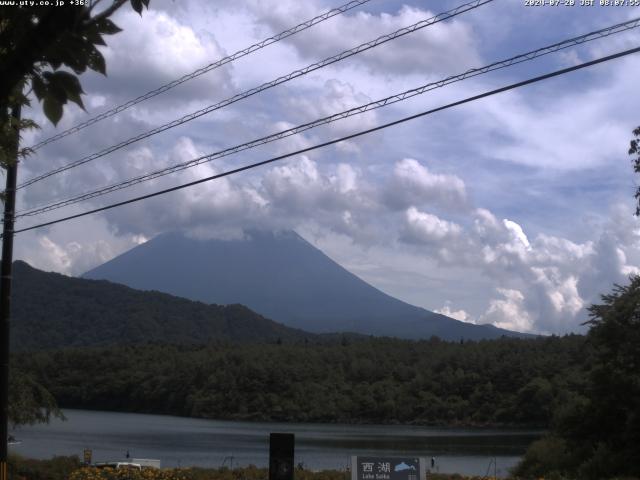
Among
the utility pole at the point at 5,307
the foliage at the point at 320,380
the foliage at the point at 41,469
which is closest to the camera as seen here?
the utility pole at the point at 5,307

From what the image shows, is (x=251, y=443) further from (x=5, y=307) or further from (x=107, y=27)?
(x=107, y=27)

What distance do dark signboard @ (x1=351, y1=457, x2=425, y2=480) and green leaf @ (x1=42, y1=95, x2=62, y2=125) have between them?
1222cm

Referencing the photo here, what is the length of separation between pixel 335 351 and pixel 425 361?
15600mm

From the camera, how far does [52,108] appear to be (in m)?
3.98

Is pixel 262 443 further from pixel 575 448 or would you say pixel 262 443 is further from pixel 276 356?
pixel 276 356

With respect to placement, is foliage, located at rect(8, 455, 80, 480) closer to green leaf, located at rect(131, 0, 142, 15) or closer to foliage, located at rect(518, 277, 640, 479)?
foliage, located at rect(518, 277, 640, 479)

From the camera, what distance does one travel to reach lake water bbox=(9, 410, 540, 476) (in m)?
47.0

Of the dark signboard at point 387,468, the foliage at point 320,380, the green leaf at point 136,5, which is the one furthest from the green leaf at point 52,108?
the foliage at point 320,380

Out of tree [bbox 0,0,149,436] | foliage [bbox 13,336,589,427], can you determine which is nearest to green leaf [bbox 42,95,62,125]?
tree [bbox 0,0,149,436]

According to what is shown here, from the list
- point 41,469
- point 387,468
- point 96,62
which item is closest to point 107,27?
point 96,62

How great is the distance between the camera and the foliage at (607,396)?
29.3 metres

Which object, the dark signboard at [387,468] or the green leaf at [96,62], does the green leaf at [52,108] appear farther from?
the dark signboard at [387,468]

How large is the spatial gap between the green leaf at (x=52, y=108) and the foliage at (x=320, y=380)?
76.8 meters

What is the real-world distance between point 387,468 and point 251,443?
48.3m
